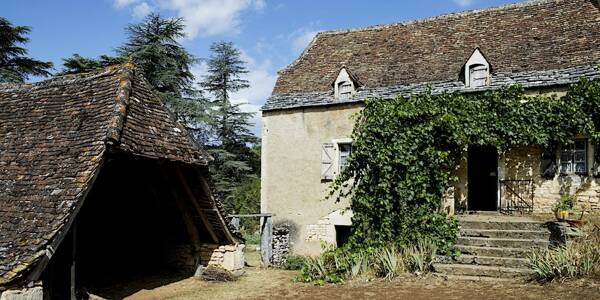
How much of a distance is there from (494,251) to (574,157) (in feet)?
14.1

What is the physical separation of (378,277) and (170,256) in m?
4.73

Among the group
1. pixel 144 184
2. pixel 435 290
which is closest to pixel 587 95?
pixel 435 290

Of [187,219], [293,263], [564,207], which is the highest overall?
[564,207]

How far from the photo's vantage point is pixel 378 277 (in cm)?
1046

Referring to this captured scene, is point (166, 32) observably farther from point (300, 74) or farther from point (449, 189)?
point (449, 189)

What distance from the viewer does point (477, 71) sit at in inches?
538

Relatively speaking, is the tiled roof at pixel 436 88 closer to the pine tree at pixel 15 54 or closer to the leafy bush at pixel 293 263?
the leafy bush at pixel 293 263

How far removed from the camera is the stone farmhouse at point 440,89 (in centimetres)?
1288

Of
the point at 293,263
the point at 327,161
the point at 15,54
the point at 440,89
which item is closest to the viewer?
the point at 293,263

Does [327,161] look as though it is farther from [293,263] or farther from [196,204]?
[196,204]

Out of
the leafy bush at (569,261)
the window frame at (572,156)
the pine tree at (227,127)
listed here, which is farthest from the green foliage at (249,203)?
the leafy bush at (569,261)

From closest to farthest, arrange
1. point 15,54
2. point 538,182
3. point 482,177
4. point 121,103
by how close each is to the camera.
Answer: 1. point 121,103
2. point 538,182
3. point 482,177
4. point 15,54

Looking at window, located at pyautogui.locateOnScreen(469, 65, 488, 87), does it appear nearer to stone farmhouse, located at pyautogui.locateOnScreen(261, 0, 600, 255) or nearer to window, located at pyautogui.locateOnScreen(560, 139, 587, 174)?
stone farmhouse, located at pyautogui.locateOnScreen(261, 0, 600, 255)

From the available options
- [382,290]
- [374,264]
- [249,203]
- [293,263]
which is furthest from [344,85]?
[249,203]
